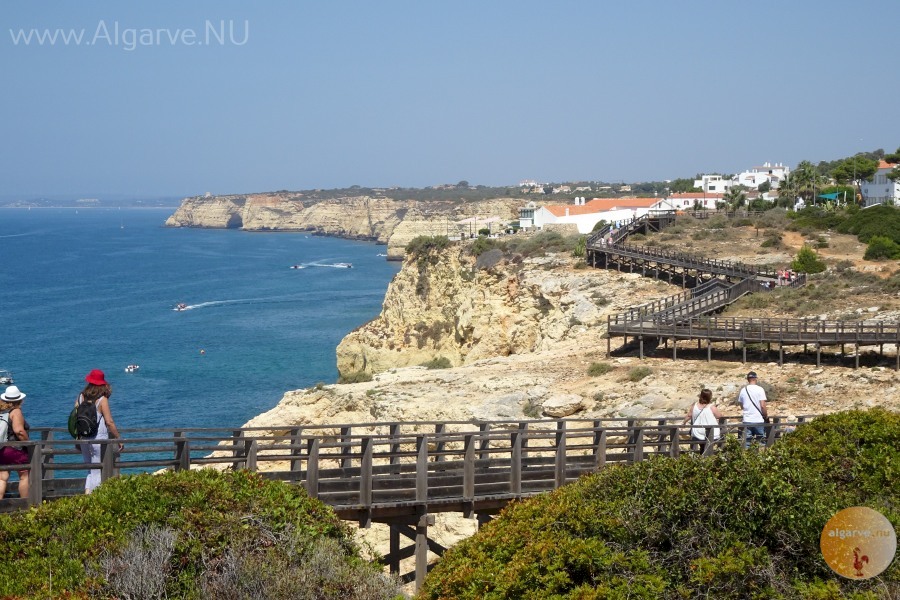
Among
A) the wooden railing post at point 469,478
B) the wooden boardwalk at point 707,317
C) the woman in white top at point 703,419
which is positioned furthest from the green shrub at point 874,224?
the wooden railing post at point 469,478

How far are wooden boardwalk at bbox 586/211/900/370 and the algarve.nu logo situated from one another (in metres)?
21.6

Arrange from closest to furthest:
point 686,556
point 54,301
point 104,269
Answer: point 686,556, point 54,301, point 104,269

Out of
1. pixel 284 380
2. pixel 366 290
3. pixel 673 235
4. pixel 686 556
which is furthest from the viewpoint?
pixel 366 290

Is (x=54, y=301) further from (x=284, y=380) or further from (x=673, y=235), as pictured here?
(x=673, y=235)

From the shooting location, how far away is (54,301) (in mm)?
96688

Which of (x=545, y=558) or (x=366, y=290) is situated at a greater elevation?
(x=545, y=558)

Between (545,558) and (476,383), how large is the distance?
939 inches

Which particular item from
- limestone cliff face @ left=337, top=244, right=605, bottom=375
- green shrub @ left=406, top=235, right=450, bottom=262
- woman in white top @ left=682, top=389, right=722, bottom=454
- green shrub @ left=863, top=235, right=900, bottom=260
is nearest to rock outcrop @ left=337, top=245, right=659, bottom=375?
limestone cliff face @ left=337, top=244, right=605, bottom=375

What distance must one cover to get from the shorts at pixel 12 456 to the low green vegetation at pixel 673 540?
4.49 m

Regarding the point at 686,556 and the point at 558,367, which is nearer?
the point at 686,556

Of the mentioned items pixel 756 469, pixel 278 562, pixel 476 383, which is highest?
pixel 756 469

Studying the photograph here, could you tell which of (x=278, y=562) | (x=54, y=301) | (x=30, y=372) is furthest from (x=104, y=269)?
(x=278, y=562)

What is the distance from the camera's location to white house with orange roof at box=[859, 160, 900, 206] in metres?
79.8

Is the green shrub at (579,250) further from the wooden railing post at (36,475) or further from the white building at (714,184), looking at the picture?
the white building at (714,184)
